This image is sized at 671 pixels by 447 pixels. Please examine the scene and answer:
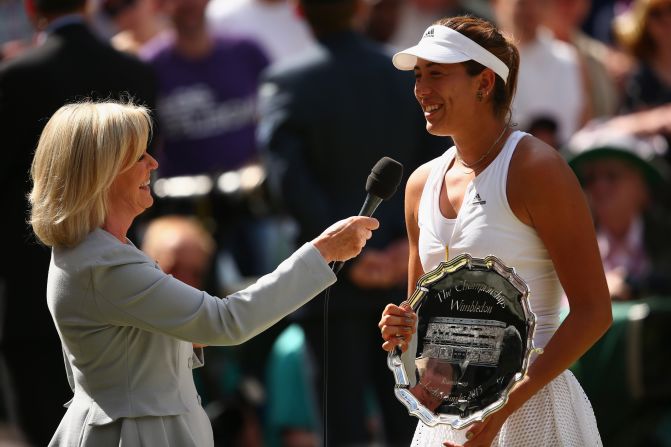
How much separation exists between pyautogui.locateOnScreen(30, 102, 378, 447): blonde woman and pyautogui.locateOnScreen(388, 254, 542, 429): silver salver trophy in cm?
26

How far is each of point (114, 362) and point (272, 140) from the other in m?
2.69

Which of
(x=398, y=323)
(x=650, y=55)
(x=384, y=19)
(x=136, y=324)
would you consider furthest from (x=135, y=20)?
(x=398, y=323)

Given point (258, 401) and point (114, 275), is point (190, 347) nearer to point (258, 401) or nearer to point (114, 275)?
point (114, 275)

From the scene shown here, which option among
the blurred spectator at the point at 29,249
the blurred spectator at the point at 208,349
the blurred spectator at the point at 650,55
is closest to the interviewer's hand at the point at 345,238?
the blurred spectator at the point at 29,249

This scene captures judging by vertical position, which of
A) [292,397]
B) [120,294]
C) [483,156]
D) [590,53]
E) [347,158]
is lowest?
[292,397]

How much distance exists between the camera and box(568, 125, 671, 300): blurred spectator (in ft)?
20.9

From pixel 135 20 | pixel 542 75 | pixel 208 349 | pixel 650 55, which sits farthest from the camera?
pixel 135 20

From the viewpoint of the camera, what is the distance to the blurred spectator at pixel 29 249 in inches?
218

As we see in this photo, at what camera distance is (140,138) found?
11.6 ft

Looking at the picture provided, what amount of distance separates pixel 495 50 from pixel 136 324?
3.88 feet

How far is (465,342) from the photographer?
3463mm

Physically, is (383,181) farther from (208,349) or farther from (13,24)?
(13,24)

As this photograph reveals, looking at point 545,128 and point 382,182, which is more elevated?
point 382,182

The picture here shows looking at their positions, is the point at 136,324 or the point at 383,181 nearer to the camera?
the point at 136,324
